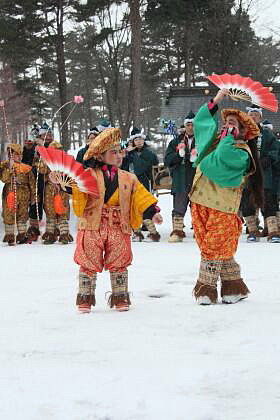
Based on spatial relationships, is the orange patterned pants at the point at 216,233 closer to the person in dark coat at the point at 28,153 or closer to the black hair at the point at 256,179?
the black hair at the point at 256,179

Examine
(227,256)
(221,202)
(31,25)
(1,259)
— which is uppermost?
(31,25)

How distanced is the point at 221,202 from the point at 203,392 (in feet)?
6.98

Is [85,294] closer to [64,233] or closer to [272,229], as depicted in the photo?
[272,229]

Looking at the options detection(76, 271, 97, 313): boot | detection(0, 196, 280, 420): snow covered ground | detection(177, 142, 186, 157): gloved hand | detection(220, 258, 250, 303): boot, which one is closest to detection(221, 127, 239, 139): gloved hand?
detection(220, 258, 250, 303): boot

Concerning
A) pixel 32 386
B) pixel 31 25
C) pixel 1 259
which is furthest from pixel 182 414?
pixel 31 25

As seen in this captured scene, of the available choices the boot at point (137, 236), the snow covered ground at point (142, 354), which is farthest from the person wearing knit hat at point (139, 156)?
the snow covered ground at point (142, 354)

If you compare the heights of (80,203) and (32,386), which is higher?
(80,203)

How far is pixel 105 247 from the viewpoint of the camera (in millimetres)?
4949

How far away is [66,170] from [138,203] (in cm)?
61

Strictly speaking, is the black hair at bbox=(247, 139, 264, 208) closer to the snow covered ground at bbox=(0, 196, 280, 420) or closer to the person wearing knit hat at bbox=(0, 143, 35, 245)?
the snow covered ground at bbox=(0, 196, 280, 420)

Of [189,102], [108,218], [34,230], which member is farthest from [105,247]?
[189,102]

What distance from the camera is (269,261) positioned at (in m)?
7.02

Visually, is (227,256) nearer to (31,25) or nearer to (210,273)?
(210,273)

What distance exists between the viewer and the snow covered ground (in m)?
2.88
